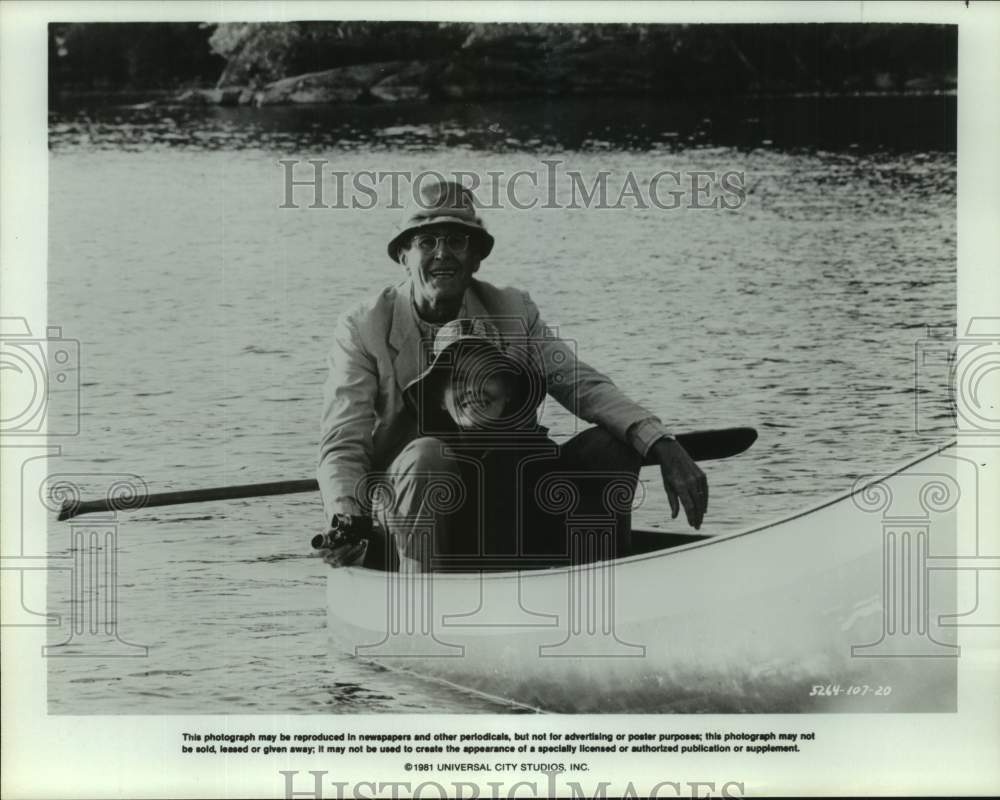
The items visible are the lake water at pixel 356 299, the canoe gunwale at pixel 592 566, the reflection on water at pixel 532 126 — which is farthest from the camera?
the reflection on water at pixel 532 126

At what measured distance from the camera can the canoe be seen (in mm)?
5246

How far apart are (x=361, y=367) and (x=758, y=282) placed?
1305 mm

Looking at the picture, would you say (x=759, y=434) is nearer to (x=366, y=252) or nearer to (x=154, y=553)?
(x=366, y=252)

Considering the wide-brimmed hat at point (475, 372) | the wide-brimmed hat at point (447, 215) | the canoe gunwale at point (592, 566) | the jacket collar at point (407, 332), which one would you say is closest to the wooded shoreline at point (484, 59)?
the wide-brimmed hat at point (447, 215)

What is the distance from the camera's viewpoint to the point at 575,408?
5352 mm

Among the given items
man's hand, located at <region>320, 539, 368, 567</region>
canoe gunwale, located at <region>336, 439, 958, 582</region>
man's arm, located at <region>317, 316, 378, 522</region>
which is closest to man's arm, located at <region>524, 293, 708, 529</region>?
canoe gunwale, located at <region>336, 439, 958, 582</region>

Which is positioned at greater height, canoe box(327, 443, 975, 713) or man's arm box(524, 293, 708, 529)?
man's arm box(524, 293, 708, 529)

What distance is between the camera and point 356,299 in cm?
539

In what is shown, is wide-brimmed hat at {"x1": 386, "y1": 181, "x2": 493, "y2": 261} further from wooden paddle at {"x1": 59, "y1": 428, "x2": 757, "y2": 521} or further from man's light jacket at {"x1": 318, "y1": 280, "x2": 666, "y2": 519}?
wooden paddle at {"x1": 59, "y1": 428, "x2": 757, "y2": 521}

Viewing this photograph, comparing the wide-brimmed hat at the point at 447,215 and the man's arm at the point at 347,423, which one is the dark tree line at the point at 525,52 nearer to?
the wide-brimmed hat at the point at 447,215

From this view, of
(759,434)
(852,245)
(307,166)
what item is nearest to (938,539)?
(759,434)

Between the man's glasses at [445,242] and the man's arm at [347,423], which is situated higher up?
the man's glasses at [445,242]

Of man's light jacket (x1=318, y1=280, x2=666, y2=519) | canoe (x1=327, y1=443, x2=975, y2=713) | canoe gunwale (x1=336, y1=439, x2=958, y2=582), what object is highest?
man's light jacket (x1=318, y1=280, x2=666, y2=519)

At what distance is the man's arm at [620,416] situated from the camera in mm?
5320
